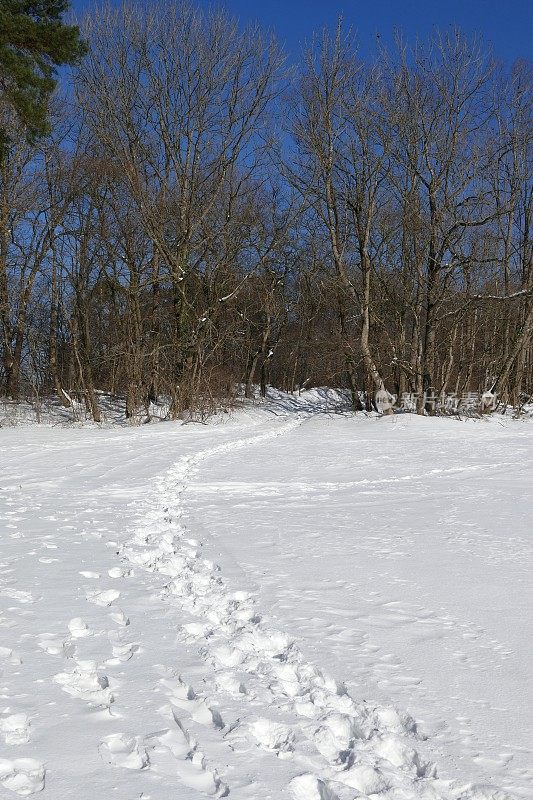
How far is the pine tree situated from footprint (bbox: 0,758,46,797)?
34.1 feet

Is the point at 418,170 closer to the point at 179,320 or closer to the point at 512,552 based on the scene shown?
the point at 179,320

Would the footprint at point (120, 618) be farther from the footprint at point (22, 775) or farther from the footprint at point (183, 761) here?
the footprint at point (22, 775)

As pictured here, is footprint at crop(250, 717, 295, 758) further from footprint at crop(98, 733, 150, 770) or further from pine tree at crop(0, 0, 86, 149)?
pine tree at crop(0, 0, 86, 149)

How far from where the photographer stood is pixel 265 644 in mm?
3709

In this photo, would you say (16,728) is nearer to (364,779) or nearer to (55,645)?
(55,645)

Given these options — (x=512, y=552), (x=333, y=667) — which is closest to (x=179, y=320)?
(x=512, y=552)

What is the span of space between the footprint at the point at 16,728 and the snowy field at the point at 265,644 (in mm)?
13

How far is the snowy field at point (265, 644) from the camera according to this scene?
2498 mm

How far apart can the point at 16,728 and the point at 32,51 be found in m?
11.2

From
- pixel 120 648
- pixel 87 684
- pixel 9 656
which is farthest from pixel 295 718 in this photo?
pixel 9 656

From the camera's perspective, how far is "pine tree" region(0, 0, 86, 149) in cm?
1021

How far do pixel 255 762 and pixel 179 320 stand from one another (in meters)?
20.2

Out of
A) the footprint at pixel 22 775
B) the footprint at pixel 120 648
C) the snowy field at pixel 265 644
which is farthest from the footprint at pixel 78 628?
the footprint at pixel 22 775

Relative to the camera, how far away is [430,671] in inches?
132
